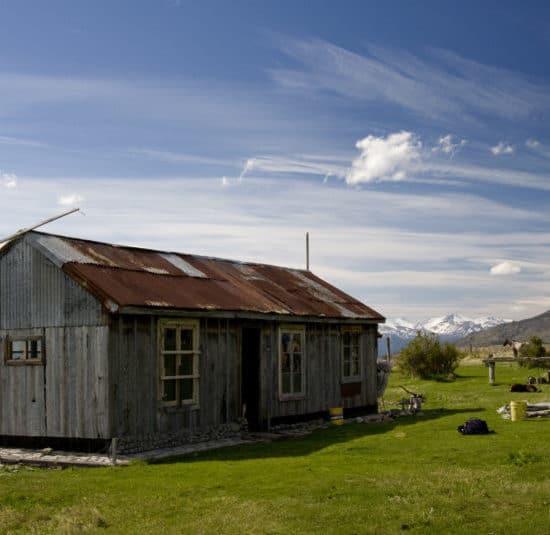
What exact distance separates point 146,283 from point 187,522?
356 inches

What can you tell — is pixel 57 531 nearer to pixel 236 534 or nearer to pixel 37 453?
pixel 236 534

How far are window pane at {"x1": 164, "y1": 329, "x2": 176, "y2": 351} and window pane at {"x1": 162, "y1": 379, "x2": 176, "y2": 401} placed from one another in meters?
0.74

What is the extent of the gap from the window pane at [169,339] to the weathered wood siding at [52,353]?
5.79 feet

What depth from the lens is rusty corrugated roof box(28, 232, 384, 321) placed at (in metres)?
17.7

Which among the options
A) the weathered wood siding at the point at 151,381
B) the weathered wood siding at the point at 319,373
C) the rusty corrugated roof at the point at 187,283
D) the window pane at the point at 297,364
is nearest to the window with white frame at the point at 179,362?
the weathered wood siding at the point at 151,381

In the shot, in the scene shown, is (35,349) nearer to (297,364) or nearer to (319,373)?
(297,364)

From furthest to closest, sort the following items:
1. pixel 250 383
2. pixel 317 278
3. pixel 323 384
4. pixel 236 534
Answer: pixel 317 278, pixel 323 384, pixel 250 383, pixel 236 534

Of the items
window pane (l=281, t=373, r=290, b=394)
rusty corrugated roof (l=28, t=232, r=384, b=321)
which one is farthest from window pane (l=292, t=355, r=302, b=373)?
rusty corrugated roof (l=28, t=232, r=384, b=321)

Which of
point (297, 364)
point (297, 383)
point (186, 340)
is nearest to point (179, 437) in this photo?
point (186, 340)

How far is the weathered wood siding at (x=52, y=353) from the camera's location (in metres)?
17.1

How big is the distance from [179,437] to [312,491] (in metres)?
6.79

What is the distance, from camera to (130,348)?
17328mm

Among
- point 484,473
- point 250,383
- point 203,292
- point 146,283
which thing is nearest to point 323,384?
point 250,383

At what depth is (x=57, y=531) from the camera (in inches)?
415
